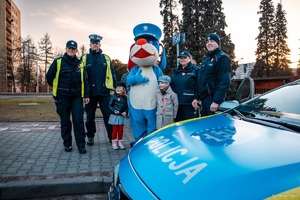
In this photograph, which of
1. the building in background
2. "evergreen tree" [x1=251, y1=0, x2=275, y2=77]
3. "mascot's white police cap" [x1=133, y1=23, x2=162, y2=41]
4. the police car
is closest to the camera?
the police car

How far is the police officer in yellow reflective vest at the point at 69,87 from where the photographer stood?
14.7 feet

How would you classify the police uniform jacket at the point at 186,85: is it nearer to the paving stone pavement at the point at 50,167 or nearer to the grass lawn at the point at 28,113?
the paving stone pavement at the point at 50,167

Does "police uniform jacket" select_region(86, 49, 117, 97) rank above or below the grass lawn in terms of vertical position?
above

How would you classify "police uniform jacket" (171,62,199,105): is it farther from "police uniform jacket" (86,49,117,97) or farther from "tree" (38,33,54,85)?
"tree" (38,33,54,85)

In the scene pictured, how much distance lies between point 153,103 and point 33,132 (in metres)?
4.01

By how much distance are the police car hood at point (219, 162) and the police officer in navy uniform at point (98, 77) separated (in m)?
3.12

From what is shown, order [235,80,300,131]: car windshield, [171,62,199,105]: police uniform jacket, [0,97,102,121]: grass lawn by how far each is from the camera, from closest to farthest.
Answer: [235,80,300,131]: car windshield → [171,62,199,105]: police uniform jacket → [0,97,102,121]: grass lawn

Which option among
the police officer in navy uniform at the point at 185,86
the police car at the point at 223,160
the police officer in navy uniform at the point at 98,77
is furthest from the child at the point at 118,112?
the police car at the point at 223,160

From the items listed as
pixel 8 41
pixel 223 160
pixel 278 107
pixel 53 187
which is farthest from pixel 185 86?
pixel 8 41

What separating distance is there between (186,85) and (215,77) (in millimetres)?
499

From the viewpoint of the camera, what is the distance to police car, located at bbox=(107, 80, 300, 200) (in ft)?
4.13

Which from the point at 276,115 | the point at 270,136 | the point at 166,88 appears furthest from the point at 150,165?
the point at 166,88

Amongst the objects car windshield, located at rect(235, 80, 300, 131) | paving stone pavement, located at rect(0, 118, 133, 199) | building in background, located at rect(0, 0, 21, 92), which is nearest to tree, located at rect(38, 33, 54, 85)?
building in background, located at rect(0, 0, 21, 92)

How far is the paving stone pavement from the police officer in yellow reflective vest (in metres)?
0.45
